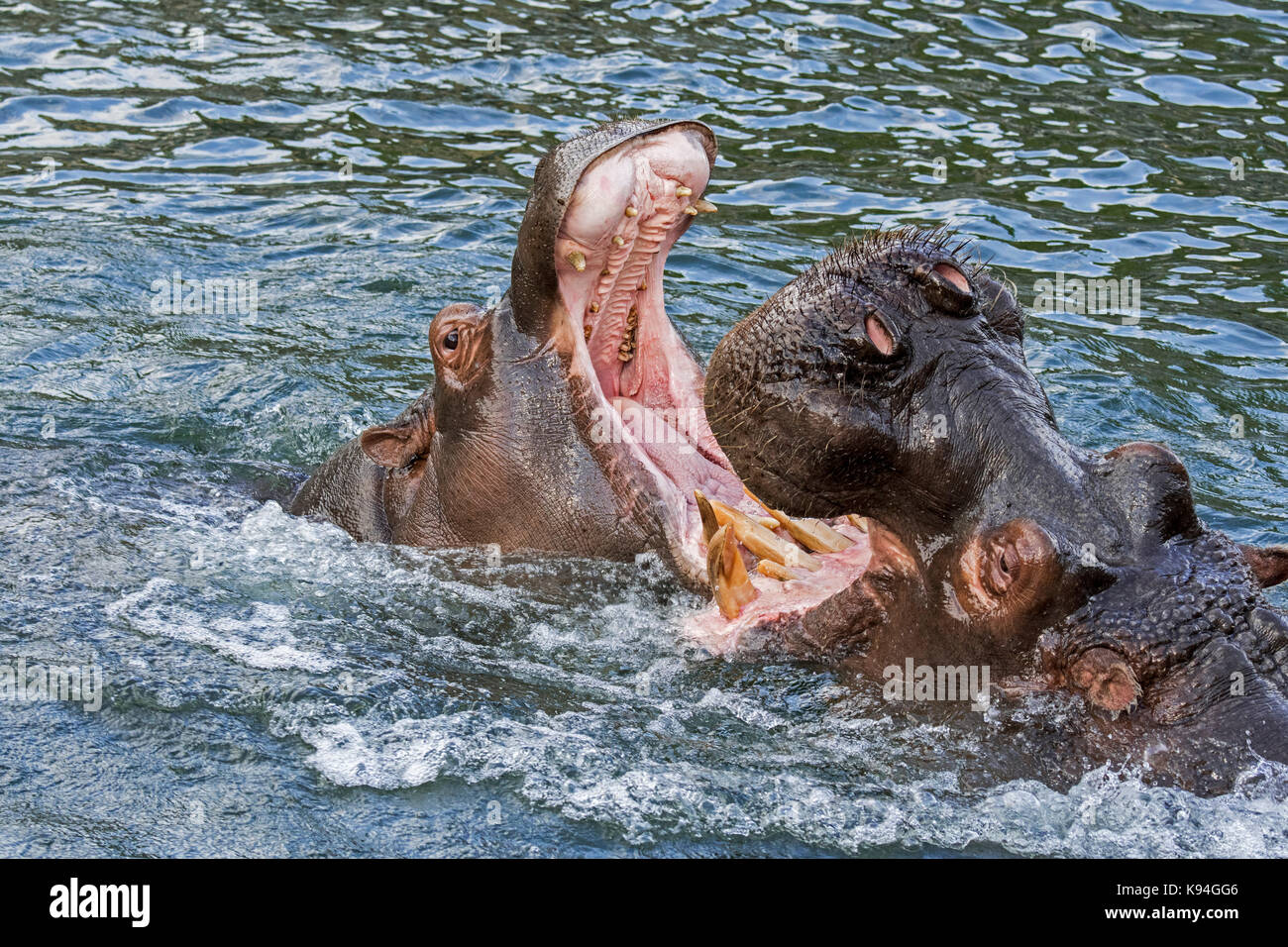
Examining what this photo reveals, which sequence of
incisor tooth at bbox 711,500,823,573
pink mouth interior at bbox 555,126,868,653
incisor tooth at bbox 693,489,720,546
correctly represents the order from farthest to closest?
pink mouth interior at bbox 555,126,868,653 → incisor tooth at bbox 711,500,823,573 → incisor tooth at bbox 693,489,720,546

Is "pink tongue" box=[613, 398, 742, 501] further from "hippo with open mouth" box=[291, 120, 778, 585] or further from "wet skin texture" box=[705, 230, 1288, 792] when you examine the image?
"wet skin texture" box=[705, 230, 1288, 792]

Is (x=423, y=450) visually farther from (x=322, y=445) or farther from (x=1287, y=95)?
(x=1287, y=95)

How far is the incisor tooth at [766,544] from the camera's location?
5355mm

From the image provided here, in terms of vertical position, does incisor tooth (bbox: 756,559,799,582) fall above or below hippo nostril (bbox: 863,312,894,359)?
below

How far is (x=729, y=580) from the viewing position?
17.4 feet
